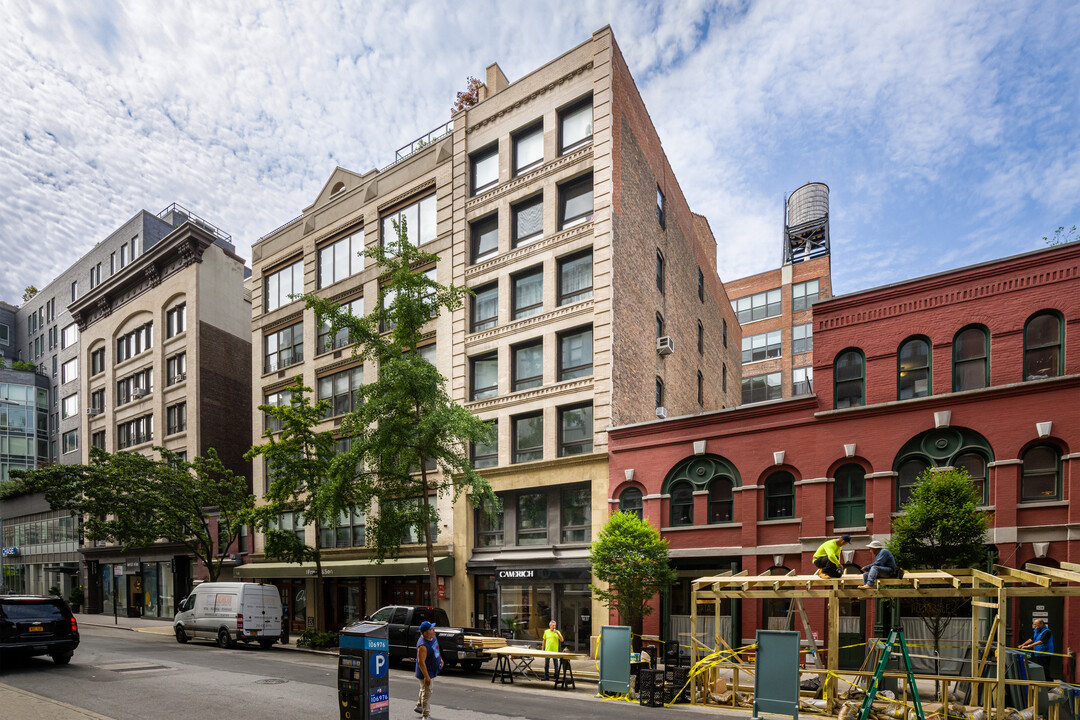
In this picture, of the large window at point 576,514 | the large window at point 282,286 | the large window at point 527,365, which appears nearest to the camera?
the large window at point 576,514

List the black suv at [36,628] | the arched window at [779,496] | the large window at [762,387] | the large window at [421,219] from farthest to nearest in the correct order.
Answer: the large window at [762,387] → the large window at [421,219] → the arched window at [779,496] → the black suv at [36,628]

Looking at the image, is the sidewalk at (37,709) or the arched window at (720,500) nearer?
the sidewalk at (37,709)

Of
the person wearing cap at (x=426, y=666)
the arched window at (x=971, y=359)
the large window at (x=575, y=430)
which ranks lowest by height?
the person wearing cap at (x=426, y=666)

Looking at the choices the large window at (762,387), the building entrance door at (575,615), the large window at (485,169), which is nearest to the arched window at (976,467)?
the building entrance door at (575,615)

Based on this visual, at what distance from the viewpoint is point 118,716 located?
12.7m

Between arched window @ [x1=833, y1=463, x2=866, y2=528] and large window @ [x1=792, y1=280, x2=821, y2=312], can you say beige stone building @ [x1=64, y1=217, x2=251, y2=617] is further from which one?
large window @ [x1=792, y1=280, x2=821, y2=312]

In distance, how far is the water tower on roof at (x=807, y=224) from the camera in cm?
6006

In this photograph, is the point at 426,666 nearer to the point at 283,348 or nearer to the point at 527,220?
the point at 527,220

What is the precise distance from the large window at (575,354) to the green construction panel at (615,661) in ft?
35.4

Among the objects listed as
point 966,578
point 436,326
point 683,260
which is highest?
point 683,260

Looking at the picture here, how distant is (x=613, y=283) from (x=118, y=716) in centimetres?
1866

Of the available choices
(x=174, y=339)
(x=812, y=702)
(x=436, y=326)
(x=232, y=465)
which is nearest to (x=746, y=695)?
(x=812, y=702)

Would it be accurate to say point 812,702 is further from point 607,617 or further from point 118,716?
point 118,716

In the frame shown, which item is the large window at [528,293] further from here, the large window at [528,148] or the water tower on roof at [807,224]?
the water tower on roof at [807,224]
